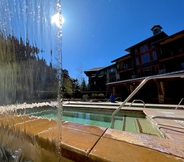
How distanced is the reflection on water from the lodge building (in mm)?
11106

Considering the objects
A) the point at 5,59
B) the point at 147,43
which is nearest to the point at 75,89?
the point at 147,43

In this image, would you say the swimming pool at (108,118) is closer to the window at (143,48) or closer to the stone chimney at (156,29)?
the window at (143,48)

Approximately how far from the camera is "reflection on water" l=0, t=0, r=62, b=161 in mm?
1380

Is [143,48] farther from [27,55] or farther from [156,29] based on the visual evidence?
[27,55]

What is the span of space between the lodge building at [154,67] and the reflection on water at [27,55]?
36.4 ft

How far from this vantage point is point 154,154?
67cm

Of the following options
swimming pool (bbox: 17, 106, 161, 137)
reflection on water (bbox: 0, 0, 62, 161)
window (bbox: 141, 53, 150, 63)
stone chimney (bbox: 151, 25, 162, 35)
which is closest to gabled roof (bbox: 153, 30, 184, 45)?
window (bbox: 141, 53, 150, 63)

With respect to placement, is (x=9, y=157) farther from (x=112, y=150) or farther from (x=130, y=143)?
(x=130, y=143)

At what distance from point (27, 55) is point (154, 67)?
55.5 ft

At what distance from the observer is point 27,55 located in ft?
4.66

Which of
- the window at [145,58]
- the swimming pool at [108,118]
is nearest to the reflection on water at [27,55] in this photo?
the swimming pool at [108,118]

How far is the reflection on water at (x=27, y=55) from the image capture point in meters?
1.38

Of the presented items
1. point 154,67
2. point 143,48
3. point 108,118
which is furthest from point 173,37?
point 108,118

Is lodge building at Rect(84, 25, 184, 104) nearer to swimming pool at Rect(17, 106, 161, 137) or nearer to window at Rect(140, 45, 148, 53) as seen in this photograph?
window at Rect(140, 45, 148, 53)
